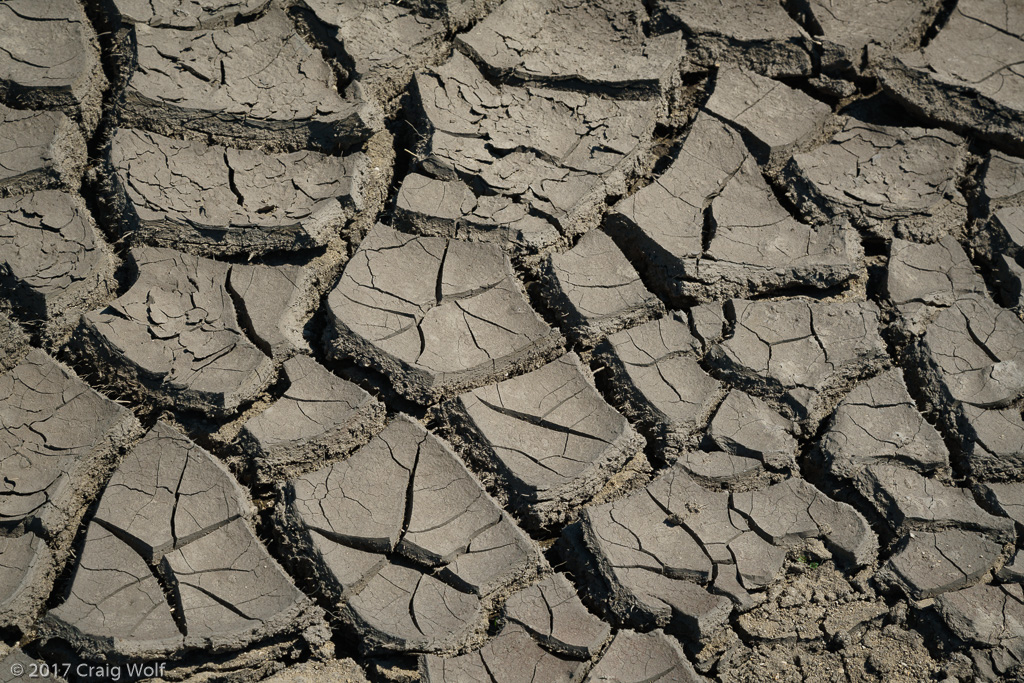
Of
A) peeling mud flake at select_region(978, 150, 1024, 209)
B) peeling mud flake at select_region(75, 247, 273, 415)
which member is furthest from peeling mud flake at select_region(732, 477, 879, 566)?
peeling mud flake at select_region(75, 247, 273, 415)

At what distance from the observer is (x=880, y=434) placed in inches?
76.0

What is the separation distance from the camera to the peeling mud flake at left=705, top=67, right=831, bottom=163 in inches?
91.8

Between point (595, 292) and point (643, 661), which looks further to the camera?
point (595, 292)

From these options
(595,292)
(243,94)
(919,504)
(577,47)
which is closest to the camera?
(919,504)

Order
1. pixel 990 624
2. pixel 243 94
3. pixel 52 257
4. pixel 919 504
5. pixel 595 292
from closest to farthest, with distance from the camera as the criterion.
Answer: pixel 990 624
pixel 919 504
pixel 52 257
pixel 595 292
pixel 243 94

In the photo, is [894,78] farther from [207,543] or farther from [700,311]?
[207,543]

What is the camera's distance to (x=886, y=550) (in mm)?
1814

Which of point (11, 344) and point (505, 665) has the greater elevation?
point (11, 344)

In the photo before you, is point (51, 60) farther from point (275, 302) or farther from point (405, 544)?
point (405, 544)

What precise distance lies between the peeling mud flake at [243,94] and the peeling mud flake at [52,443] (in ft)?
2.62

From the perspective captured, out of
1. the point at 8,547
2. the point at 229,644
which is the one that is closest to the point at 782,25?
the point at 229,644

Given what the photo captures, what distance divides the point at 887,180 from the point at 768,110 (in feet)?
1.42

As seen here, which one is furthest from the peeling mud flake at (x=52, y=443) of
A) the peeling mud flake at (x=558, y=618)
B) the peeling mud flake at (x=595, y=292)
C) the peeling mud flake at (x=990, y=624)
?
the peeling mud flake at (x=990, y=624)

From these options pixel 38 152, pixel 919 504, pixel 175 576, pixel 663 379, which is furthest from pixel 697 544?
pixel 38 152
